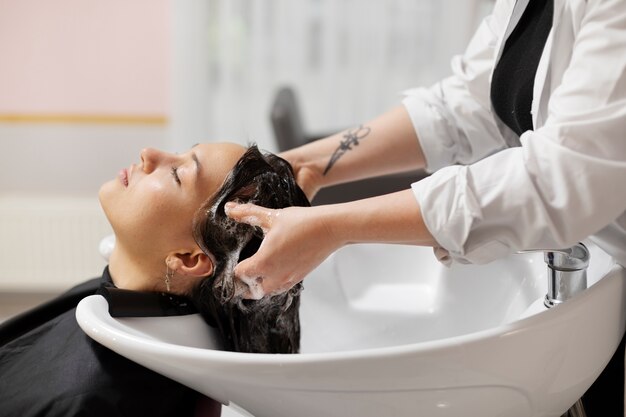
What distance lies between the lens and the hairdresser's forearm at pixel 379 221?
38.0 inches

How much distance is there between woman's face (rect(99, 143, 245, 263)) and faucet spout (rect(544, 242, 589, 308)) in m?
0.52

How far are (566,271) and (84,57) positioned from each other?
2229 millimetres

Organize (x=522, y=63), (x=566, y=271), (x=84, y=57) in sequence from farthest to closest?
1. (x=84, y=57)
2. (x=522, y=63)
3. (x=566, y=271)

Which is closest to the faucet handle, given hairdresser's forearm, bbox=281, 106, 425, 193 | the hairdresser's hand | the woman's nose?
the hairdresser's hand

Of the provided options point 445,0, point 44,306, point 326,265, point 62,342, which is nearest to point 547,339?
point 326,265

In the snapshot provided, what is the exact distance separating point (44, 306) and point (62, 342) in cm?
18

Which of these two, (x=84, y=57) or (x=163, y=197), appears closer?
(x=163, y=197)

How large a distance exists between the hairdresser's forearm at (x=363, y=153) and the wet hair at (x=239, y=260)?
12 cm

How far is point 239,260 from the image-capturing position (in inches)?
47.4

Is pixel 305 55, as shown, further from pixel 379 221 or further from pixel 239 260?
pixel 379 221

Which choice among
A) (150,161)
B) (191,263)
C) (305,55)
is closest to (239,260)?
(191,263)

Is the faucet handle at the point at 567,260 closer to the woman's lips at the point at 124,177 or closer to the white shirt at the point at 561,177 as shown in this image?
the white shirt at the point at 561,177

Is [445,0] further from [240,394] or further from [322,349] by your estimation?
[240,394]

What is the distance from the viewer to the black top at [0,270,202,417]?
1.08 meters
